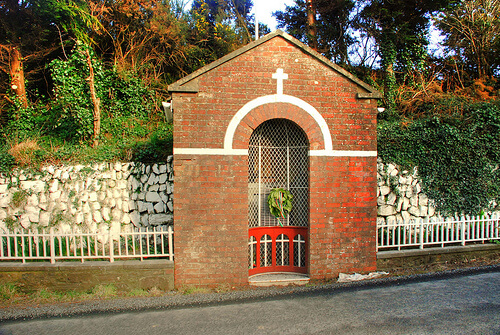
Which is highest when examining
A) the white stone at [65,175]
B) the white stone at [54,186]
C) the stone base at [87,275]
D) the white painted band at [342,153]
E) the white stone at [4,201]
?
the white painted band at [342,153]

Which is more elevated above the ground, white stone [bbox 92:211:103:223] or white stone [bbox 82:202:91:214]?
white stone [bbox 82:202:91:214]

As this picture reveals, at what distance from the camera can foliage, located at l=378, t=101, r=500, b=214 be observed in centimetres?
829

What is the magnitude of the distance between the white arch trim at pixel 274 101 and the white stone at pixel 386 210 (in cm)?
310

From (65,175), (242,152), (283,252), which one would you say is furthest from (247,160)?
(65,175)

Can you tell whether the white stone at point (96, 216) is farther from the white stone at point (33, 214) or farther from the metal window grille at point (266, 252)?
the metal window grille at point (266, 252)

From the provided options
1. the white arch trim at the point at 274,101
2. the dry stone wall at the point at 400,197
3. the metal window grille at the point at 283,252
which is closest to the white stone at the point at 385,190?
the dry stone wall at the point at 400,197

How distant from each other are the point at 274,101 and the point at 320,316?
154 inches

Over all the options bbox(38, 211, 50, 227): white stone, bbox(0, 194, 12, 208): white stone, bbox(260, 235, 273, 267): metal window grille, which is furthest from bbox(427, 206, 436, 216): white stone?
bbox(0, 194, 12, 208): white stone

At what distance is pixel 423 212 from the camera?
27.2 ft

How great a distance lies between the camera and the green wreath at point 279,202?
6.57 m

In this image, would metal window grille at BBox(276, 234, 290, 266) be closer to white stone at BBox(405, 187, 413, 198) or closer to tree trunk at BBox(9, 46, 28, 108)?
white stone at BBox(405, 187, 413, 198)

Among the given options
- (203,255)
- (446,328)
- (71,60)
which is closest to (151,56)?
(71,60)

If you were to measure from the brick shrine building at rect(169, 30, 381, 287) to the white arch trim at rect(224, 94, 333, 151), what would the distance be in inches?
0.8

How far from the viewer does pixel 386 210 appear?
8.20 meters
